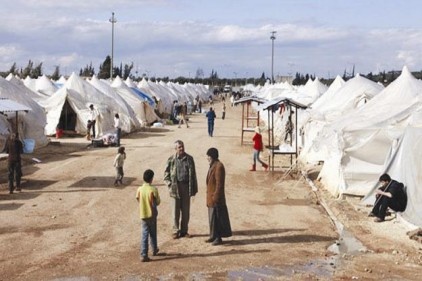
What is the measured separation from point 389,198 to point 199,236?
14.8 ft

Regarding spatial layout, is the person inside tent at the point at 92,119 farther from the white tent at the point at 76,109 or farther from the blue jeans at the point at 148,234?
the blue jeans at the point at 148,234

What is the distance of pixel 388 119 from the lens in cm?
1673

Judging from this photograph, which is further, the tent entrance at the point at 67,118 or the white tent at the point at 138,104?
the white tent at the point at 138,104

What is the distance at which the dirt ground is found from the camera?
9727 millimetres

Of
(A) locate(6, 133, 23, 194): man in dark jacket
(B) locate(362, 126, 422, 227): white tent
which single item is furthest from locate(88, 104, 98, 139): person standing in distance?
(B) locate(362, 126, 422, 227): white tent

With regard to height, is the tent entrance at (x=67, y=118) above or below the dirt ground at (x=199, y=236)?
above

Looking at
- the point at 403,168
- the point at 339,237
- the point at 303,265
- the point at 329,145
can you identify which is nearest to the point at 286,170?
the point at 329,145

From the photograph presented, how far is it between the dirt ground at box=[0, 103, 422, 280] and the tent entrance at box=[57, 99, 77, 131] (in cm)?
1418

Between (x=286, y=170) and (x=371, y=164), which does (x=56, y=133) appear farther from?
(x=371, y=164)

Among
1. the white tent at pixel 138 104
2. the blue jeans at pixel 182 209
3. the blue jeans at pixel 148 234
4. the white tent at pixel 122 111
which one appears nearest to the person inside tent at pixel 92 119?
the white tent at pixel 122 111

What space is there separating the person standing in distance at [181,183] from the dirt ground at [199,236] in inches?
14.6

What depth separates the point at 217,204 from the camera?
A: 11.2m

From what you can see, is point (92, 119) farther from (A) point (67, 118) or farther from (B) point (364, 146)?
(B) point (364, 146)

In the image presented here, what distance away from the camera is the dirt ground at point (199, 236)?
9.73 m
